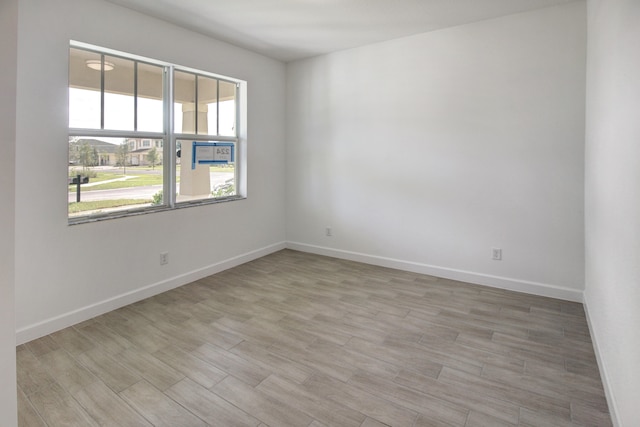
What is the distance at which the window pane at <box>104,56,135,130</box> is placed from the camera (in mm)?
3252

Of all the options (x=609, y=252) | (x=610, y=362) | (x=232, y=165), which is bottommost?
(x=610, y=362)

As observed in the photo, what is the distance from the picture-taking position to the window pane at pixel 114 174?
3.10m

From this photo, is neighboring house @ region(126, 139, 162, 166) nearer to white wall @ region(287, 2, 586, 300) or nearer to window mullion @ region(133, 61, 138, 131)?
window mullion @ region(133, 61, 138, 131)

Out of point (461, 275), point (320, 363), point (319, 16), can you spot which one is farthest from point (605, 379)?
point (319, 16)

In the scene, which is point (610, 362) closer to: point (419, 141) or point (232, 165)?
point (419, 141)

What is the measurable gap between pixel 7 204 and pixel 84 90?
217 cm

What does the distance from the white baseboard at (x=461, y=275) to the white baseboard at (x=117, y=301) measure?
1.20 metres

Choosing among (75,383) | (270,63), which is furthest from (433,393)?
(270,63)

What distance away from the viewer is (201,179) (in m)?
4.23

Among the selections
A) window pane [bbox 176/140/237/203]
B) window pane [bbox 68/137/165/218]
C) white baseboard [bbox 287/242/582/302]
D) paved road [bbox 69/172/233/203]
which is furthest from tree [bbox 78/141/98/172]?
white baseboard [bbox 287/242/582/302]

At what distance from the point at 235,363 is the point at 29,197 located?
2006 millimetres

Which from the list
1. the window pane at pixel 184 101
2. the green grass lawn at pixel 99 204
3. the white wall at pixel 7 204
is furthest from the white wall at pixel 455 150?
the white wall at pixel 7 204

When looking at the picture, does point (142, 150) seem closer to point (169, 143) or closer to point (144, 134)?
point (144, 134)

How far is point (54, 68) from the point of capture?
2.78 metres
